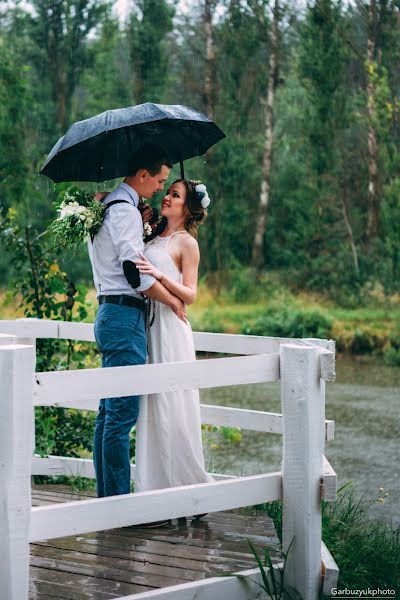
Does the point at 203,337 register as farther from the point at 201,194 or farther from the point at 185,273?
the point at 201,194

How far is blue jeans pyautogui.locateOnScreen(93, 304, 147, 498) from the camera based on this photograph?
418 cm

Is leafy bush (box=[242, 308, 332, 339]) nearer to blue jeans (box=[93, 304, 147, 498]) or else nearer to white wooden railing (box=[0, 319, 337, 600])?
blue jeans (box=[93, 304, 147, 498])

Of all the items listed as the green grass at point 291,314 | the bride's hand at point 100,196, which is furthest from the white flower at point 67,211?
the green grass at point 291,314

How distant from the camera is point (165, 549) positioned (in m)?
3.93

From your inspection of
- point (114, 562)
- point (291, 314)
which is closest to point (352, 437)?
point (114, 562)

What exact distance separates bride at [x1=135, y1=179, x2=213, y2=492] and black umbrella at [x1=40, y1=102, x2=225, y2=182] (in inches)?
12.3

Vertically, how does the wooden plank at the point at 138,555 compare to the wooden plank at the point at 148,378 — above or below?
below

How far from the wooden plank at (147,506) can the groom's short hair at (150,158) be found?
5.07 feet

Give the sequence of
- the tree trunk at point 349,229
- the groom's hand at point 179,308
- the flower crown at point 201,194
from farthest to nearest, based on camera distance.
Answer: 1. the tree trunk at point 349,229
2. the flower crown at point 201,194
3. the groom's hand at point 179,308

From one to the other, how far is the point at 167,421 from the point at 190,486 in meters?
1.01

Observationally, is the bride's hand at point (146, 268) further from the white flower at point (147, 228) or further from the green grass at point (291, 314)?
the green grass at point (291, 314)

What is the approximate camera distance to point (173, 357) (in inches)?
176

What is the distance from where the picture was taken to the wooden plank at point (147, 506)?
3084 mm

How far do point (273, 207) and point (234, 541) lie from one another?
71.4ft
